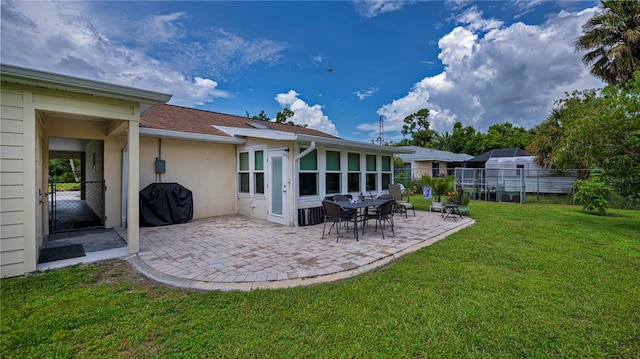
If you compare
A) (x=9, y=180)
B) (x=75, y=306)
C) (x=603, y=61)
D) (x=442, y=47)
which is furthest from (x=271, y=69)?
(x=603, y=61)

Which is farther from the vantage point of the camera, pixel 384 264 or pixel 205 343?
pixel 384 264

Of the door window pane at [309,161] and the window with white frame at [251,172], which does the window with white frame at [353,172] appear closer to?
the door window pane at [309,161]

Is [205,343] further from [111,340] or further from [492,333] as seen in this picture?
[492,333]

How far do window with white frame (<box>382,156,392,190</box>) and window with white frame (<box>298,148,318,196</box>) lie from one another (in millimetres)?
3855

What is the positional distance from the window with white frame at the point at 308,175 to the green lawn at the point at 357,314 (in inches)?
156

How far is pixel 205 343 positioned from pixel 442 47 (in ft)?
49.0

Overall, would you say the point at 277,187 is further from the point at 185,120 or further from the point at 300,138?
the point at 185,120

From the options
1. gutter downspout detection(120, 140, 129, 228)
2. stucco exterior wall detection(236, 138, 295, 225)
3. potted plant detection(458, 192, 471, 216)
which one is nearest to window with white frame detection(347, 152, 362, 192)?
stucco exterior wall detection(236, 138, 295, 225)

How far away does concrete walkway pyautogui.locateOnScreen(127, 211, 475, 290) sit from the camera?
3.74m

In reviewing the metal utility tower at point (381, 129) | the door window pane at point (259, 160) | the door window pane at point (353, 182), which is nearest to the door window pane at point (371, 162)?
the door window pane at point (353, 182)

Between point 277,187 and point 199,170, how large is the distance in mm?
2882

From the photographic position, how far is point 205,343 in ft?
7.53

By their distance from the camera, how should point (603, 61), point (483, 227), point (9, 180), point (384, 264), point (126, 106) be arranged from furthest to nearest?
1. point (603, 61)
2. point (483, 227)
3. point (126, 106)
4. point (384, 264)
5. point (9, 180)

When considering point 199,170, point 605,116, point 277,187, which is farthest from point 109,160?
point 605,116
